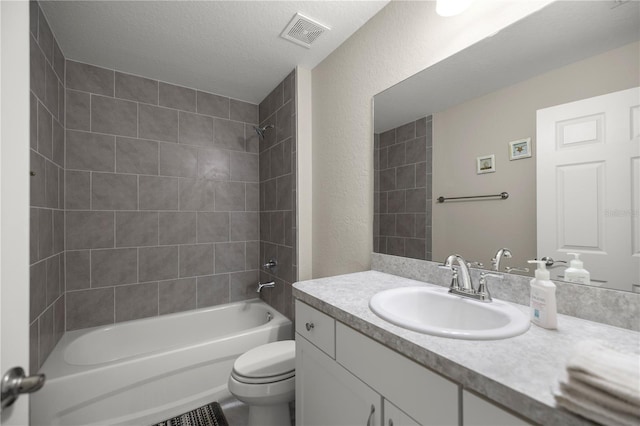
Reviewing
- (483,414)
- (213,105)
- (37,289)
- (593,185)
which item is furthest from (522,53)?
(37,289)

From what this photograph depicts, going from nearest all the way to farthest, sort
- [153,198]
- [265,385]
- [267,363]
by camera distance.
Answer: [265,385] → [267,363] → [153,198]

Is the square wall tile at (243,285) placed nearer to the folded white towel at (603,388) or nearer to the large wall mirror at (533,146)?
the large wall mirror at (533,146)

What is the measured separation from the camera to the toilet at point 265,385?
1.38 m

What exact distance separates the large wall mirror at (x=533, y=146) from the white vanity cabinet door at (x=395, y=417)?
0.63 m

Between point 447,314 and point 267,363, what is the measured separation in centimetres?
101

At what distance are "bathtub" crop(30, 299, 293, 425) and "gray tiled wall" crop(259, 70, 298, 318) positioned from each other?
0.34 meters

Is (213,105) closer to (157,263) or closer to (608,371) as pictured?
(157,263)

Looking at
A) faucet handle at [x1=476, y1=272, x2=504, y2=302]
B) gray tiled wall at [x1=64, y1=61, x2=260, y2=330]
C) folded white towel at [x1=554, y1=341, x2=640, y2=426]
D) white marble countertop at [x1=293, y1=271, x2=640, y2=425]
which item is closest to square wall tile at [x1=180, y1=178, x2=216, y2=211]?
gray tiled wall at [x1=64, y1=61, x2=260, y2=330]

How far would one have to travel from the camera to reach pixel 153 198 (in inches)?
89.1

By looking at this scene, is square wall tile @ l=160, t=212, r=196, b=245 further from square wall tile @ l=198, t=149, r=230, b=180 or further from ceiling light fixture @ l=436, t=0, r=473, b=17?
ceiling light fixture @ l=436, t=0, r=473, b=17

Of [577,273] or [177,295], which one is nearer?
[577,273]

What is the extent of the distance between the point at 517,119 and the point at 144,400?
2.37 metres

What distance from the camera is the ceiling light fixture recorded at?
107 cm

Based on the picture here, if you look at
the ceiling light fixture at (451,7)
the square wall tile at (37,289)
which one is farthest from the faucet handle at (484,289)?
the square wall tile at (37,289)
